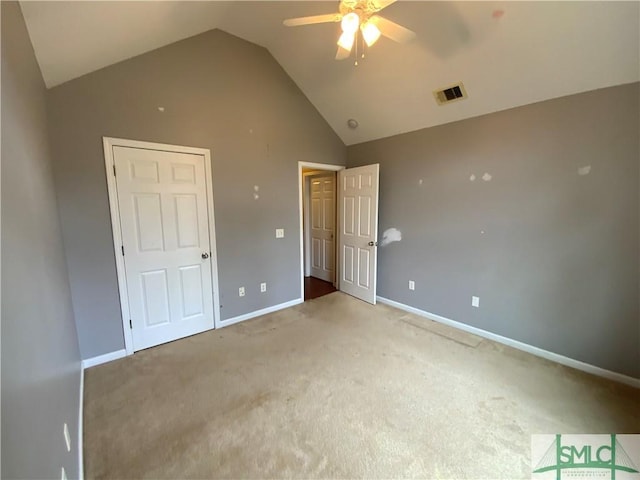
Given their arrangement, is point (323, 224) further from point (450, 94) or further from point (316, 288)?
point (450, 94)

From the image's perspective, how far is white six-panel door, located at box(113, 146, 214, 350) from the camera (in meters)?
2.59

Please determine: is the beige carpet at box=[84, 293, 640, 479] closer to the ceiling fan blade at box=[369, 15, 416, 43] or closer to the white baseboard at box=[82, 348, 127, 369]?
the white baseboard at box=[82, 348, 127, 369]

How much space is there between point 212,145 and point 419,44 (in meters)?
2.23

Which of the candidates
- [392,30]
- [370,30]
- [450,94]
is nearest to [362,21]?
[370,30]

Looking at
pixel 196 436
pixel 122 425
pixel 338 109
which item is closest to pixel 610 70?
pixel 338 109

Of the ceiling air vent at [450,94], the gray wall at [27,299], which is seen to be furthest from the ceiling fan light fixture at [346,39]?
the gray wall at [27,299]

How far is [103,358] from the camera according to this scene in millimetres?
2559

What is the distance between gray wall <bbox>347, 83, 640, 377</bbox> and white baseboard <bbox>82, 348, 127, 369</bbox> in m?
3.33

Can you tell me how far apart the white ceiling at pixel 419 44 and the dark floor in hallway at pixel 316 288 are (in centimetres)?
275

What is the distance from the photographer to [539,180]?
250 cm

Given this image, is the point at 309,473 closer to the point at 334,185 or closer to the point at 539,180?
the point at 539,180

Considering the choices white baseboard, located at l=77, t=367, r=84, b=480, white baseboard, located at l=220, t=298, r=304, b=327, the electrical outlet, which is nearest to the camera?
the electrical outlet

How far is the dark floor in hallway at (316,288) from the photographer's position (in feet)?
14.4
